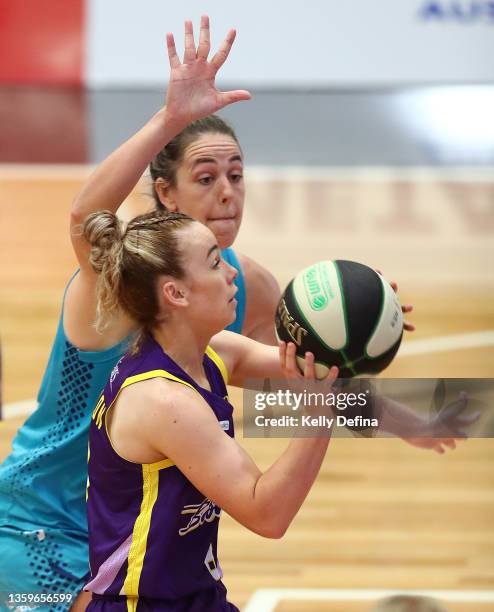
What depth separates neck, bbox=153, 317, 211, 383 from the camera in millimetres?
2750

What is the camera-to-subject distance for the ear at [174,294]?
270cm

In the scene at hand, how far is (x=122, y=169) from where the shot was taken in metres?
2.84

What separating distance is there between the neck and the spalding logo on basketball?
225 mm

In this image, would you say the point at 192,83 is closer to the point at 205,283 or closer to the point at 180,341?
the point at 205,283

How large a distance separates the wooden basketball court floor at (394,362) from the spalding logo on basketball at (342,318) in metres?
1.32

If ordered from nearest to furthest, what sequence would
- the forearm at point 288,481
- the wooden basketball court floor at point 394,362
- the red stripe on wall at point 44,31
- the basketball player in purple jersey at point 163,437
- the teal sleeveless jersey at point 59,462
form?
the forearm at point 288,481, the basketball player in purple jersey at point 163,437, the teal sleeveless jersey at point 59,462, the wooden basketball court floor at point 394,362, the red stripe on wall at point 44,31

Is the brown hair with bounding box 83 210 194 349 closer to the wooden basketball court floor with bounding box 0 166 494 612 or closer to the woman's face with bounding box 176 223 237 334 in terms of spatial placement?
the woman's face with bounding box 176 223 237 334

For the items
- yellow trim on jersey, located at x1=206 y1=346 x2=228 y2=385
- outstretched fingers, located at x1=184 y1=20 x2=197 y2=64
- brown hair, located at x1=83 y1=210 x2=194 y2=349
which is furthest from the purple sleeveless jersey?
outstretched fingers, located at x1=184 y1=20 x2=197 y2=64

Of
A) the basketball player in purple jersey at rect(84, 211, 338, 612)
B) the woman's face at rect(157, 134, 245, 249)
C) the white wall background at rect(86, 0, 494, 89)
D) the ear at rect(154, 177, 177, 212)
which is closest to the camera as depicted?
the basketball player in purple jersey at rect(84, 211, 338, 612)

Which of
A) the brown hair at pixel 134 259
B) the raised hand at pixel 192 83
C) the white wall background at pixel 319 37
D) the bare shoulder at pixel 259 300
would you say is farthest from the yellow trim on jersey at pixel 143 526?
the white wall background at pixel 319 37

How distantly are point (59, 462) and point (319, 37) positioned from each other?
24.7 feet

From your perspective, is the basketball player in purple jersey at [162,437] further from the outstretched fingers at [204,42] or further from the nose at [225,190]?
the nose at [225,190]

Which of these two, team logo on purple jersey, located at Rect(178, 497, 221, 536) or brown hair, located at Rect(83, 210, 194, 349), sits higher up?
brown hair, located at Rect(83, 210, 194, 349)

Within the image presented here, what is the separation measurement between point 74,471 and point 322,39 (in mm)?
7519
